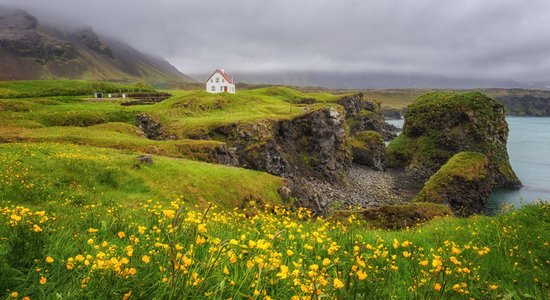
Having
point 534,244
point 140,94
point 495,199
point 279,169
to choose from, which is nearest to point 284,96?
point 140,94

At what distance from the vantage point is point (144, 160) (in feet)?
90.0

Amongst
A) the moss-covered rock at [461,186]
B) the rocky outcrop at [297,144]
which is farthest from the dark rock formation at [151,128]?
the moss-covered rock at [461,186]

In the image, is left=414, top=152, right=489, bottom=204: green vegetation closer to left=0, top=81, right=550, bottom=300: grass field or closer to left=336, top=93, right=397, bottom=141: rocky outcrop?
left=0, top=81, right=550, bottom=300: grass field

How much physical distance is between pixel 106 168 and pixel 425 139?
85.4 metres

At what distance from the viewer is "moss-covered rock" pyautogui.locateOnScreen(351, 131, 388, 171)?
285 ft

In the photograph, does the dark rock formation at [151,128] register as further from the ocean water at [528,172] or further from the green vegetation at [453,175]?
the ocean water at [528,172]

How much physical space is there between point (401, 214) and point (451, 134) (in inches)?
2778

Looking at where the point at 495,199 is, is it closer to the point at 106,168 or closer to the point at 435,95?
the point at 435,95

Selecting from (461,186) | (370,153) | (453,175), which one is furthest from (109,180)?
(370,153)

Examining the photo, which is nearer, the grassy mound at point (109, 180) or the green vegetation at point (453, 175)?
the grassy mound at point (109, 180)

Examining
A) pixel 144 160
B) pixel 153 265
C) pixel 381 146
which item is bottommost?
pixel 381 146

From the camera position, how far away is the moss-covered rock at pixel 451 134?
3071 inches

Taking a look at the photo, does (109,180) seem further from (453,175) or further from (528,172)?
(528,172)

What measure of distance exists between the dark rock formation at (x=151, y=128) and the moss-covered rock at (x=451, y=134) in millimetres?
58819
